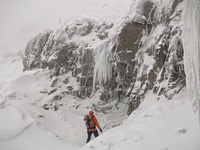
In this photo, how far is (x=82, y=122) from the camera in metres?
12.6

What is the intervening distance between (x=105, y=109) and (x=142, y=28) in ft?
16.2

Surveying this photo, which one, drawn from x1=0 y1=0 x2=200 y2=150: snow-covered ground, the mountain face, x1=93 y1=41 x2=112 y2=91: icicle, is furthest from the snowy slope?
x1=93 y1=41 x2=112 y2=91: icicle

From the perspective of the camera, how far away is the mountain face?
8.70 m

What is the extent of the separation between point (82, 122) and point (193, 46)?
931 cm

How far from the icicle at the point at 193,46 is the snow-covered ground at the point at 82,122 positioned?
468mm

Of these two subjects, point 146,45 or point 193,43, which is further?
point 146,45

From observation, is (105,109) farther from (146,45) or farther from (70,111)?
(146,45)

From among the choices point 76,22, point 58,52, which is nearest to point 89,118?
point 58,52

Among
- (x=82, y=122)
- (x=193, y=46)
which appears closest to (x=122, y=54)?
(x=82, y=122)

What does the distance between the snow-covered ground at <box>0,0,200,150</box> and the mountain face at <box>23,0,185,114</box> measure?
71 centimetres

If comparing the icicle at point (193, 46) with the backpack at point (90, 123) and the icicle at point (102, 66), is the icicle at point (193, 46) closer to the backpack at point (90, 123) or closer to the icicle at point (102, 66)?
the backpack at point (90, 123)

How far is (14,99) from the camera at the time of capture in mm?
13516

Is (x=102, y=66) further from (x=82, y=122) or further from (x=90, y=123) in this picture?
(x=90, y=123)

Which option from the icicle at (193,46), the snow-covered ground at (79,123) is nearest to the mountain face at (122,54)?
the snow-covered ground at (79,123)
